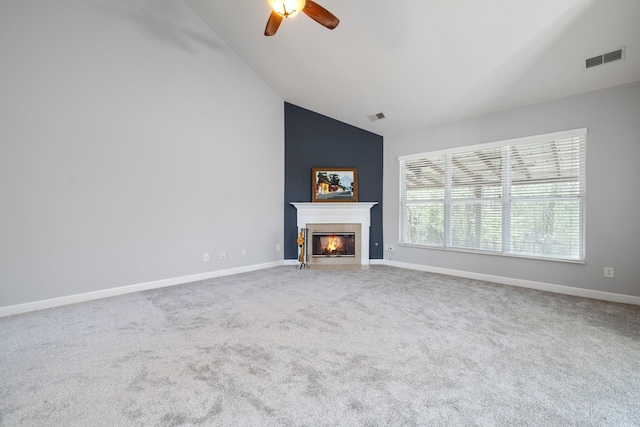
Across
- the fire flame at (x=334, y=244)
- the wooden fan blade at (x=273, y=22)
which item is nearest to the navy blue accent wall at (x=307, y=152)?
the fire flame at (x=334, y=244)

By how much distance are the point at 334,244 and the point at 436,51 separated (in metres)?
3.65

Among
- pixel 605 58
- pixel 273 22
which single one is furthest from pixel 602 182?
pixel 273 22

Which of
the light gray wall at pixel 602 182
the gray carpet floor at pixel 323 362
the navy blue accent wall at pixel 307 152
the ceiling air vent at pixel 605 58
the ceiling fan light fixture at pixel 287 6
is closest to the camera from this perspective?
the gray carpet floor at pixel 323 362

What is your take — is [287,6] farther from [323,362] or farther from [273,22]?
[323,362]

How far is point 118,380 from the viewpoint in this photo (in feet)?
5.98

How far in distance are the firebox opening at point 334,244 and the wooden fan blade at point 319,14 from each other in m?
3.73

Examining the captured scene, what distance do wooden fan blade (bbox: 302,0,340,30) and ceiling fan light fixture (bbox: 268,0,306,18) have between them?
0.10 m

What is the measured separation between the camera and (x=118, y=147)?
365 cm

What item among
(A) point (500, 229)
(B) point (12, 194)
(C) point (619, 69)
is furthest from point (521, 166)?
(B) point (12, 194)

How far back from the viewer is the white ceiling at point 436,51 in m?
2.74

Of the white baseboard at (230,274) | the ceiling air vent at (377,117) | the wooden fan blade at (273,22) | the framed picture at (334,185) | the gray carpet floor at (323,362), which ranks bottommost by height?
the gray carpet floor at (323,362)

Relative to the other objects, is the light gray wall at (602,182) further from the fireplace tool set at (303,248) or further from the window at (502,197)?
the fireplace tool set at (303,248)

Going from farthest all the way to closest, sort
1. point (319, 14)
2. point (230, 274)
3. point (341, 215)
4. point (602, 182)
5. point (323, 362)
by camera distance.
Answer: point (341, 215) < point (230, 274) < point (602, 182) < point (319, 14) < point (323, 362)

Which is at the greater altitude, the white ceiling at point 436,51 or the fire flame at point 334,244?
the white ceiling at point 436,51
